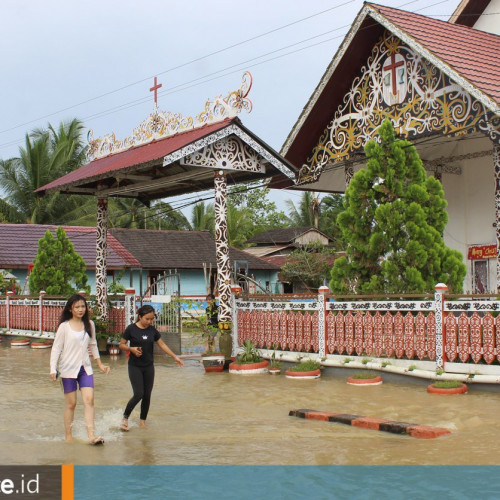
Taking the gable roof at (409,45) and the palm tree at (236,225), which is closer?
the gable roof at (409,45)

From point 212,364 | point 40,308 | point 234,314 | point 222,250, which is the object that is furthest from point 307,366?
point 40,308

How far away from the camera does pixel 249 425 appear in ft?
28.3

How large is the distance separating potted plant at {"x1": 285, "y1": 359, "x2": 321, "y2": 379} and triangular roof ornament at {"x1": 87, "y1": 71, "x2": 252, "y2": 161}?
5052 mm

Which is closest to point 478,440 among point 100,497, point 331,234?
point 100,497

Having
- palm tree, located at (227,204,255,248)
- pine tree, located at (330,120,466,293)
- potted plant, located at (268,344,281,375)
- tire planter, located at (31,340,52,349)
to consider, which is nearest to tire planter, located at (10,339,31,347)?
tire planter, located at (31,340,52,349)

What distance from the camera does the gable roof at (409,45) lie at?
12.6m

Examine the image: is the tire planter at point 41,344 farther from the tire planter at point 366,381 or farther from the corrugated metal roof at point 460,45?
the corrugated metal roof at point 460,45

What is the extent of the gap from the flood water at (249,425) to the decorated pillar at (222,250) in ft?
5.77

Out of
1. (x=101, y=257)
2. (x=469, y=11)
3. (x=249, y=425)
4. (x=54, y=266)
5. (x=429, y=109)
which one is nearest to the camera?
(x=249, y=425)

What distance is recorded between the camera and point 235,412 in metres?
9.55

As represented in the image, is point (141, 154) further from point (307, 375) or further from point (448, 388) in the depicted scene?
point (448, 388)

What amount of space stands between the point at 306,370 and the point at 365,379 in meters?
1.36

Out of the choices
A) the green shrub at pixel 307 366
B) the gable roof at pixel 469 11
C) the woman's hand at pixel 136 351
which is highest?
the gable roof at pixel 469 11

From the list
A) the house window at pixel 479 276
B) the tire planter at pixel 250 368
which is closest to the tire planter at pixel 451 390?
the tire planter at pixel 250 368
